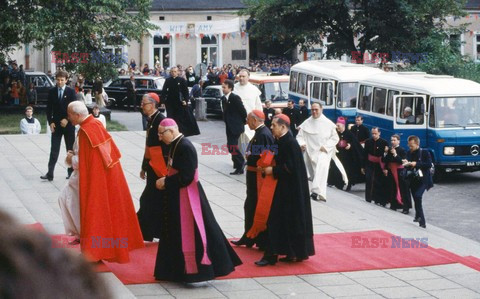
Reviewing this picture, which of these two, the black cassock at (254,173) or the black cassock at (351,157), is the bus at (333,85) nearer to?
the black cassock at (351,157)

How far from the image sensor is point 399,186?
54.7 feet

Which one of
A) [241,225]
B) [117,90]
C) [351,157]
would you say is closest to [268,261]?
[241,225]

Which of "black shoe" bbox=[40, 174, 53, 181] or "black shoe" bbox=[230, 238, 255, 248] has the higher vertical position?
"black shoe" bbox=[40, 174, 53, 181]

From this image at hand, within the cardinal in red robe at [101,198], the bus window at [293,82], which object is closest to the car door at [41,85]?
the bus window at [293,82]

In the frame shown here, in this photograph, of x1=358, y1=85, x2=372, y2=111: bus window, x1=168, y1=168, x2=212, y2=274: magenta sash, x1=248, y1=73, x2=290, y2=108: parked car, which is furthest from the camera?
x1=248, y1=73, x2=290, y2=108: parked car

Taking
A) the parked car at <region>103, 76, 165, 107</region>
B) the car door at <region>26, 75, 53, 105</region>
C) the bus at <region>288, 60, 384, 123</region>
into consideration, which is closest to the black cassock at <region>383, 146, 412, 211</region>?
the bus at <region>288, 60, 384, 123</region>

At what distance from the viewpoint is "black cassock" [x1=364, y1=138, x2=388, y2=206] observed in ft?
56.2

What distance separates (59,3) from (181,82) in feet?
43.6

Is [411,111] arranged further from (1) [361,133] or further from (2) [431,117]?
(1) [361,133]

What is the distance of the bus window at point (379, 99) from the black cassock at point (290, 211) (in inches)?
495

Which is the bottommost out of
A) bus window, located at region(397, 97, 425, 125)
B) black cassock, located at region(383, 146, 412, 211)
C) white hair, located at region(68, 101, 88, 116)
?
black cassock, located at region(383, 146, 412, 211)

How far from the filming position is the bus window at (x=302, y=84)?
28.8 meters

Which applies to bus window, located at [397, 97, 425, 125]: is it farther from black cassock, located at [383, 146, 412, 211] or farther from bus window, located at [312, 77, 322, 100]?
bus window, located at [312, 77, 322, 100]

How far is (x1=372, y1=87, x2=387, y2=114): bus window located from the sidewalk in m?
4.97
